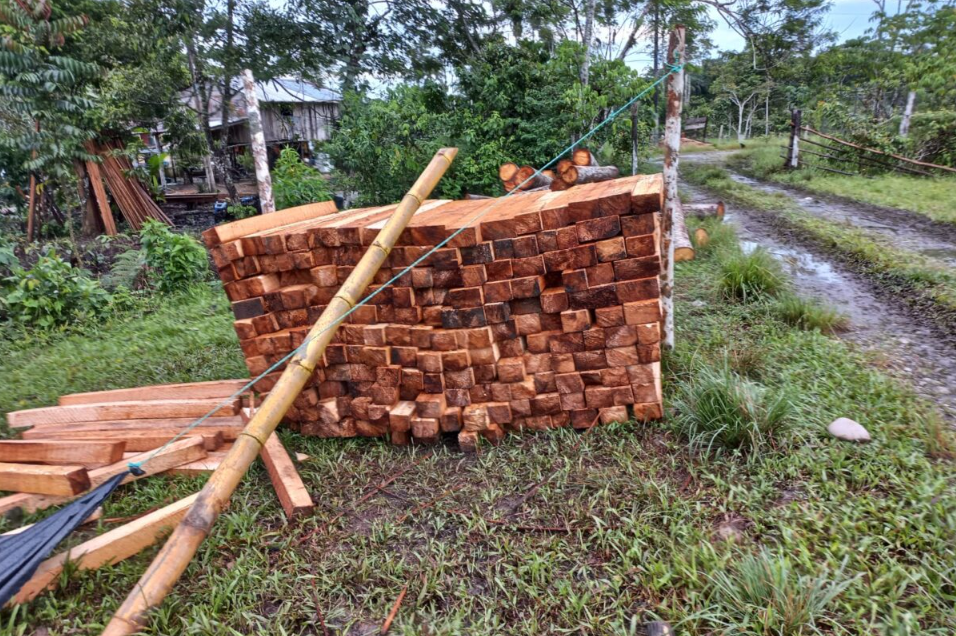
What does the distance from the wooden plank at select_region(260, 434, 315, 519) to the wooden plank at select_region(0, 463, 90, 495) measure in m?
0.92

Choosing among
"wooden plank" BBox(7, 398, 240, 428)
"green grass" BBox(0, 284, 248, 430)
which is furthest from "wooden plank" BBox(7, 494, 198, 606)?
"green grass" BBox(0, 284, 248, 430)

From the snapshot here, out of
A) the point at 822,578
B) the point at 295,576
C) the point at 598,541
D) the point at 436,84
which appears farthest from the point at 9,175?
the point at 822,578

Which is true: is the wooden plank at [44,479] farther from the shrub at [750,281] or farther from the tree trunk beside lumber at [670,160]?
the shrub at [750,281]

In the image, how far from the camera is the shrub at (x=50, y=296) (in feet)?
20.1

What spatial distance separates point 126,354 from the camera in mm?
5355

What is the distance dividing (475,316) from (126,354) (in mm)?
3917

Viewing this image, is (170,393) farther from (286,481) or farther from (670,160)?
(670,160)

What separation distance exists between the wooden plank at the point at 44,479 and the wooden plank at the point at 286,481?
3.00 ft

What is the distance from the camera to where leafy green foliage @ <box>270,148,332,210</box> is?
8836 millimetres

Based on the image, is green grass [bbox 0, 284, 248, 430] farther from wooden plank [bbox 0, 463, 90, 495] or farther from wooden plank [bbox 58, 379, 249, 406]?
wooden plank [bbox 0, 463, 90, 495]

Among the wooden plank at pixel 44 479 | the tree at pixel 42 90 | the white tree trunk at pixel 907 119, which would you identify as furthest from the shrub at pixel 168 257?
the white tree trunk at pixel 907 119

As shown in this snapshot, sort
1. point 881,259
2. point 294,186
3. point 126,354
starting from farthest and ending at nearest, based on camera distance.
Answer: point 294,186 → point 881,259 → point 126,354

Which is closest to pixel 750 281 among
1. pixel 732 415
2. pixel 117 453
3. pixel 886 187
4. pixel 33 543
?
pixel 732 415

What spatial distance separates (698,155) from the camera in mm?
22219
